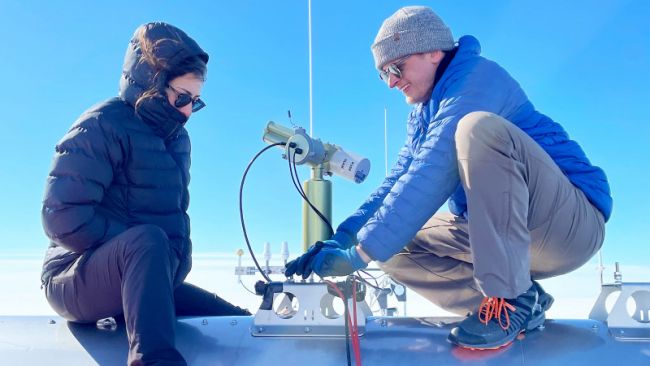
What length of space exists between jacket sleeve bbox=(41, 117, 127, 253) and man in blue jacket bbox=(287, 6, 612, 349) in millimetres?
615

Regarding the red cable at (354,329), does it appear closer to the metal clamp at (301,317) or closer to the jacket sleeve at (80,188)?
the metal clamp at (301,317)

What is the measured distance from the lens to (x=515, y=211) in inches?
62.7

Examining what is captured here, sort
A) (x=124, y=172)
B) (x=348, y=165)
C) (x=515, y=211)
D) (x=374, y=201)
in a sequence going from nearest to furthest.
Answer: (x=515, y=211) < (x=124, y=172) < (x=374, y=201) < (x=348, y=165)

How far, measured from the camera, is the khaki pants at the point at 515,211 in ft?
5.21

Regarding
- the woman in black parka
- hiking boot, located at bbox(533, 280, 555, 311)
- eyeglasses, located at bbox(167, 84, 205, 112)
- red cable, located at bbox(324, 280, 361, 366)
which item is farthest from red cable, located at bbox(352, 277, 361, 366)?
eyeglasses, located at bbox(167, 84, 205, 112)

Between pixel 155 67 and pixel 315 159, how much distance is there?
93 cm

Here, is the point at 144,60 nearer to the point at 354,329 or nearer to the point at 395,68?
the point at 395,68

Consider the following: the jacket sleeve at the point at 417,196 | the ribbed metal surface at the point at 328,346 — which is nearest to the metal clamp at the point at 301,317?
the ribbed metal surface at the point at 328,346

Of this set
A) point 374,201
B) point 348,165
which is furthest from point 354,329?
point 348,165

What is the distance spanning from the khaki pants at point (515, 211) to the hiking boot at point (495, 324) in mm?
68

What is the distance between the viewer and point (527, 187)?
1690 mm

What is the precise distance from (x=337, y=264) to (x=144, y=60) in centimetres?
94

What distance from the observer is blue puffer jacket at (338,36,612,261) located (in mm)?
1694

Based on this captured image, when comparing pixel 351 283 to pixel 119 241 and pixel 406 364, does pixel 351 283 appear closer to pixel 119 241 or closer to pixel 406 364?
pixel 406 364
